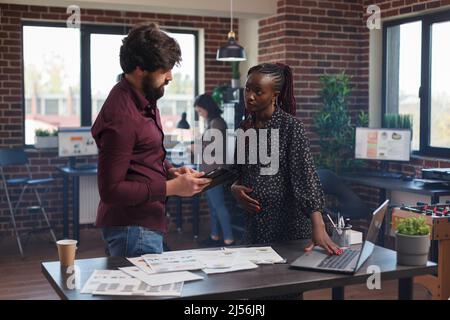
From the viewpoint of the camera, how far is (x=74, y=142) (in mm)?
6297

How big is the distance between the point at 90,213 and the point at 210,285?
499 cm

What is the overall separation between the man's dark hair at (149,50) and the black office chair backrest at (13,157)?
4215 mm

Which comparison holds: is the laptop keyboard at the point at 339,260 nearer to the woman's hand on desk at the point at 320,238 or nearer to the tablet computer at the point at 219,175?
the woman's hand on desk at the point at 320,238

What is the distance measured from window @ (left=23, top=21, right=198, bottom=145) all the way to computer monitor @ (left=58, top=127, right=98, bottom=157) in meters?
0.61

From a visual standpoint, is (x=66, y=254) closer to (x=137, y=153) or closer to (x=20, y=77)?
(x=137, y=153)

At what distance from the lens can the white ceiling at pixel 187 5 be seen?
18.6 ft

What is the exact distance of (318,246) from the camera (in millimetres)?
2512

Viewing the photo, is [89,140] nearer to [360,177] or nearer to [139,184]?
[360,177]

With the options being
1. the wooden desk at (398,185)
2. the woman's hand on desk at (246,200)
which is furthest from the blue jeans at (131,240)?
the wooden desk at (398,185)

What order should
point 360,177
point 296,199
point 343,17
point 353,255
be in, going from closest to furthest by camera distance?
point 353,255
point 296,199
point 360,177
point 343,17

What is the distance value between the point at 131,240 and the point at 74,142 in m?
4.20

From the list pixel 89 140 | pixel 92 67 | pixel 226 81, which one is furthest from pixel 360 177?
pixel 92 67

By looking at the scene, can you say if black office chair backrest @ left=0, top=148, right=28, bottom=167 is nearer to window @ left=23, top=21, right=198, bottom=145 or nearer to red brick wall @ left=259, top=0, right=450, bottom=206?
window @ left=23, top=21, right=198, bottom=145

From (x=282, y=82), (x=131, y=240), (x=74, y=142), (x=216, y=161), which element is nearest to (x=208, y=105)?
(x=216, y=161)
